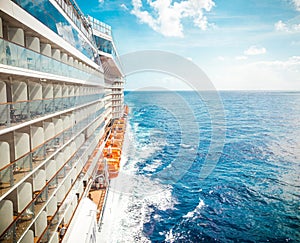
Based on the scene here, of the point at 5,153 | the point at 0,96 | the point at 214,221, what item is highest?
the point at 0,96

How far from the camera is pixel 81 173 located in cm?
1498

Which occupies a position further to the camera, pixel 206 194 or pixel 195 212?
pixel 206 194

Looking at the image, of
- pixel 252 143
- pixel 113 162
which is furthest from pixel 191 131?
pixel 113 162

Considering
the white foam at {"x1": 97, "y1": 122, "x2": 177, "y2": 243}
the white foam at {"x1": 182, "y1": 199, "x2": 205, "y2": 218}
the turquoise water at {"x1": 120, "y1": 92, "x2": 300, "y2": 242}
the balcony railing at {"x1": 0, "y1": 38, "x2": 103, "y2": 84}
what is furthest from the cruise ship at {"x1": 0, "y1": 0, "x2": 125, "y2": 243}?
the white foam at {"x1": 182, "y1": 199, "x2": 205, "y2": 218}

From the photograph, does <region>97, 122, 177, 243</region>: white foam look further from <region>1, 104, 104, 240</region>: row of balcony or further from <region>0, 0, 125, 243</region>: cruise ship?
<region>1, 104, 104, 240</region>: row of balcony

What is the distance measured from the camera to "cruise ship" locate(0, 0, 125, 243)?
6488 millimetres

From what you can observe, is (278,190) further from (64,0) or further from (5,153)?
(64,0)

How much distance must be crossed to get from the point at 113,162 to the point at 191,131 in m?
25.5

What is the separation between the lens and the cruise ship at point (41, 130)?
6.49 meters

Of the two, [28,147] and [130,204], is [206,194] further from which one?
[28,147]

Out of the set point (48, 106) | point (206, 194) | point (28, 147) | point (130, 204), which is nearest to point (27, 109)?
point (28, 147)

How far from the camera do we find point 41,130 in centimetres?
905

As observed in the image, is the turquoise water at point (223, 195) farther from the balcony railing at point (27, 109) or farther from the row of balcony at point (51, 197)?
the balcony railing at point (27, 109)

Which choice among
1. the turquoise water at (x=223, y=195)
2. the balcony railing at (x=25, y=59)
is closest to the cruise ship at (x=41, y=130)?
the balcony railing at (x=25, y=59)
